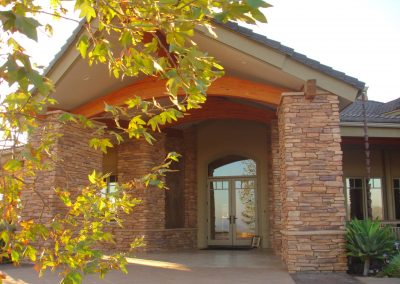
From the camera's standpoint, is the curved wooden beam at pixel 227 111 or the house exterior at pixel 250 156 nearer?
the house exterior at pixel 250 156

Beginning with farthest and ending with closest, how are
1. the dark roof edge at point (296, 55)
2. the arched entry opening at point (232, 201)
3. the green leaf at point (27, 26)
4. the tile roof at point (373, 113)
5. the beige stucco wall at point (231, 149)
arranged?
the arched entry opening at point (232, 201) → the beige stucco wall at point (231, 149) → the tile roof at point (373, 113) → the dark roof edge at point (296, 55) → the green leaf at point (27, 26)

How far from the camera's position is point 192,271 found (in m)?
9.44

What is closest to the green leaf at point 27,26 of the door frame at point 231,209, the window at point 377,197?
the door frame at point 231,209

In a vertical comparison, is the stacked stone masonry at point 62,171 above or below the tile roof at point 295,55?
below

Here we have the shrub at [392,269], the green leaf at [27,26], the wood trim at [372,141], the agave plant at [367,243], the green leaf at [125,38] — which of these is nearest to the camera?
the green leaf at [27,26]

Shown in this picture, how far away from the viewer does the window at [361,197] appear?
48.5 feet

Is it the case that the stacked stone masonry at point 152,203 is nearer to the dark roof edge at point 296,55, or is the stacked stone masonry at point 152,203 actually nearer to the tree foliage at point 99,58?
the dark roof edge at point 296,55

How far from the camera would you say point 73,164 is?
1088 centimetres

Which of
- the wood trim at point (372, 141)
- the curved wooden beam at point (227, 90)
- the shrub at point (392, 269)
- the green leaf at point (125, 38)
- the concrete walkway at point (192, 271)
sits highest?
the curved wooden beam at point (227, 90)

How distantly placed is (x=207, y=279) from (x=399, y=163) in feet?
29.8

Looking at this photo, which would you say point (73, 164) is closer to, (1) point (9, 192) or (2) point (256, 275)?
(2) point (256, 275)

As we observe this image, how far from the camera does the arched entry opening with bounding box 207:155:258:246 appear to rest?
15742 mm

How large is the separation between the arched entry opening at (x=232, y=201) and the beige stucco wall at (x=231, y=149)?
25 cm

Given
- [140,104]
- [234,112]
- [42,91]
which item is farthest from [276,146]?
[42,91]
